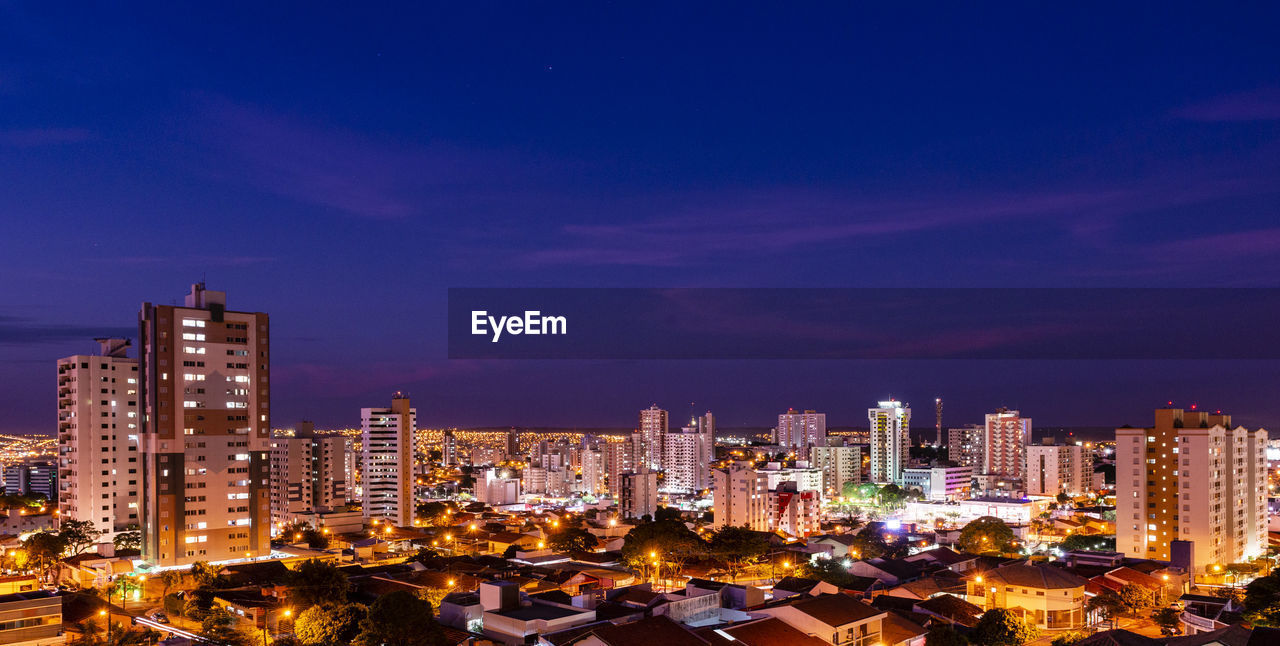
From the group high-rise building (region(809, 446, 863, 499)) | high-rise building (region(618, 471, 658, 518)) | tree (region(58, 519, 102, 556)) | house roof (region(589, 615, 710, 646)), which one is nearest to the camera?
house roof (region(589, 615, 710, 646))

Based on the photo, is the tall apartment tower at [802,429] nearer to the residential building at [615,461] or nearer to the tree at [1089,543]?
the residential building at [615,461]

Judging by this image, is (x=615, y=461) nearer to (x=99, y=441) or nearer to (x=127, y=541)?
(x=99, y=441)

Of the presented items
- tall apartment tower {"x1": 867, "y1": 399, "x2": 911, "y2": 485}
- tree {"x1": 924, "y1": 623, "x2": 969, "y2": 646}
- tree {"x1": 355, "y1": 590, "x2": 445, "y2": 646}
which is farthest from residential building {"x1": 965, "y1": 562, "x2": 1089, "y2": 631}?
tall apartment tower {"x1": 867, "y1": 399, "x2": 911, "y2": 485}

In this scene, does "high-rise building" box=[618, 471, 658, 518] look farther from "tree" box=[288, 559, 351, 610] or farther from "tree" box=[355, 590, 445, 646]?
"tree" box=[355, 590, 445, 646]

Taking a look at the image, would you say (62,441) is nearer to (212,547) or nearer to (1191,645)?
(212,547)

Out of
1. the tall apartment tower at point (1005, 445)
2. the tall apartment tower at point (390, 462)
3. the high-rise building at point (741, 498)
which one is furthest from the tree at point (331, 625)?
the tall apartment tower at point (1005, 445)

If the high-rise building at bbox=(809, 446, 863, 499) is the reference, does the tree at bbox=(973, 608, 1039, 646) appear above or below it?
above

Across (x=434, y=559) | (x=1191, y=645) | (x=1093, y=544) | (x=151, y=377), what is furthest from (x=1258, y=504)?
(x=151, y=377)
